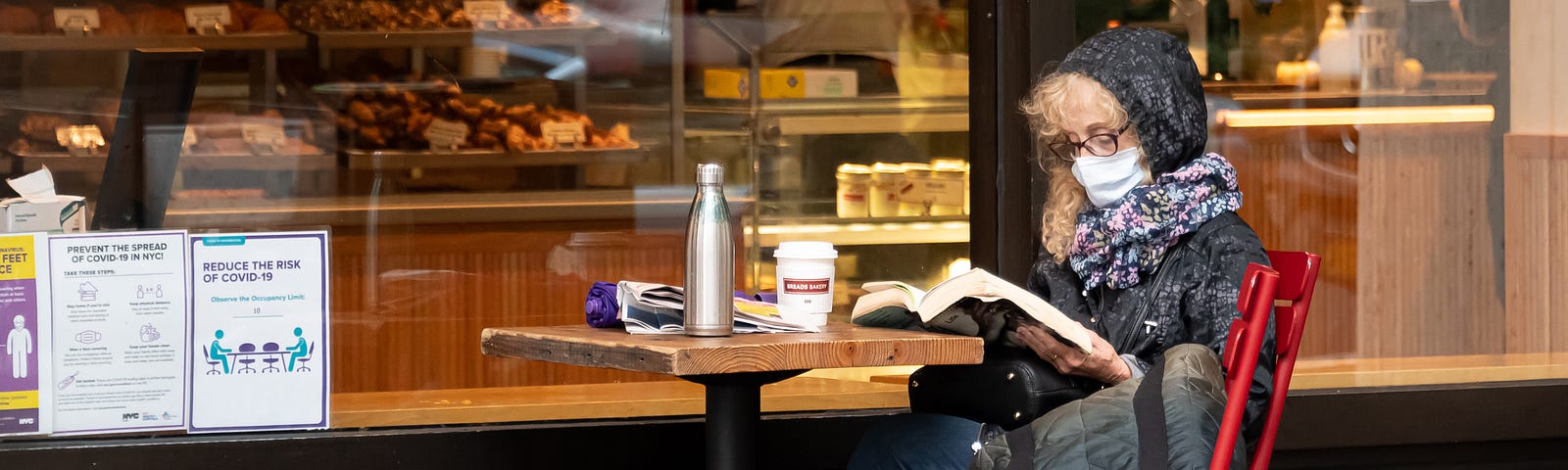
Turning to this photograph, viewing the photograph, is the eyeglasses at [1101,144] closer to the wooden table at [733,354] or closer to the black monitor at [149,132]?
the wooden table at [733,354]

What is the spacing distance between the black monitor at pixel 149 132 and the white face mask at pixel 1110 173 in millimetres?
2124

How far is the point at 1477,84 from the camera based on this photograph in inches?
148

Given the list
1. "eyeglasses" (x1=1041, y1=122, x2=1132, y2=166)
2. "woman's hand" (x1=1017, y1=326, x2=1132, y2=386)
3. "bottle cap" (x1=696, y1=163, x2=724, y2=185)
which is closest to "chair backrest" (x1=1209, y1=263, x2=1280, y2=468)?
"woman's hand" (x1=1017, y1=326, x2=1132, y2=386)

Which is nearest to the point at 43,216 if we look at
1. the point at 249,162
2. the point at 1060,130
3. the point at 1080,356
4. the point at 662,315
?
the point at 249,162

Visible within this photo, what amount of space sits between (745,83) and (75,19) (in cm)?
175

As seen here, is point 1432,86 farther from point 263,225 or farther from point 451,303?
point 263,225

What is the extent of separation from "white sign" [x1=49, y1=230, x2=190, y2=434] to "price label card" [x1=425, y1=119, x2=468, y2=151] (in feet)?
4.22

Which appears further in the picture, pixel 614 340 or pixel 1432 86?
pixel 1432 86

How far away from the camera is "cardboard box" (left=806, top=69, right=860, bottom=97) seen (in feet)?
13.8

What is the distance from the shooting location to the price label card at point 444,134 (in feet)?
13.7

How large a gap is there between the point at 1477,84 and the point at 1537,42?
18cm

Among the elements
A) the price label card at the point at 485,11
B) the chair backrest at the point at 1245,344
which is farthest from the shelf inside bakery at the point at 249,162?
the chair backrest at the point at 1245,344

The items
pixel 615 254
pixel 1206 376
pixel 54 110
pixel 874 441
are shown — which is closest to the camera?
pixel 1206 376

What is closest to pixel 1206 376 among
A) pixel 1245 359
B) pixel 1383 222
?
pixel 1245 359
